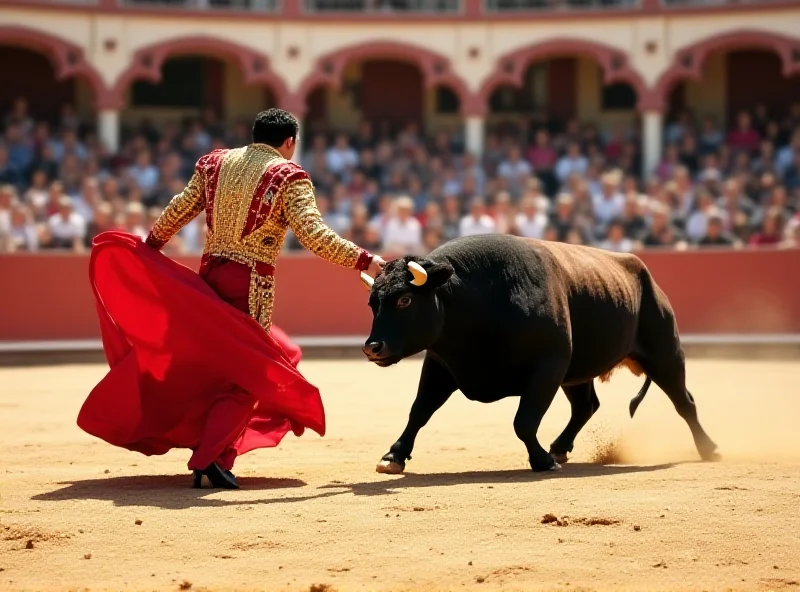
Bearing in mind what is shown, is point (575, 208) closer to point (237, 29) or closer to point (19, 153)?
point (19, 153)

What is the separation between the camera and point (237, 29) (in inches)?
979

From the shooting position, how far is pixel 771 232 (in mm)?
16109

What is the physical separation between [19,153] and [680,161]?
9741 millimetres

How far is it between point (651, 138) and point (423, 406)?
18.6 meters

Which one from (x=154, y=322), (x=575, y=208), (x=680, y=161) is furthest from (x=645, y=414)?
(x=680, y=161)

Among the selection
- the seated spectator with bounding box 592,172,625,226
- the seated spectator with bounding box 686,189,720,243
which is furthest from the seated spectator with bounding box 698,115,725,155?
the seated spectator with bounding box 686,189,720,243

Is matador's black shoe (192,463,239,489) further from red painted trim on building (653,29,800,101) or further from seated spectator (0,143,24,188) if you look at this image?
red painted trim on building (653,29,800,101)

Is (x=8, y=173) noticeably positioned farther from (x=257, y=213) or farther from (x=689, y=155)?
(x=257, y=213)

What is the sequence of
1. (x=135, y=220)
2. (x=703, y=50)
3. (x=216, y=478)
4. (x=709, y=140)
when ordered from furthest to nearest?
(x=703, y=50), (x=709, y=140), (x=135, y=220), (x=216, y=478)

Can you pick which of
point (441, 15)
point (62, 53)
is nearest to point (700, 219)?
point (441, 15)

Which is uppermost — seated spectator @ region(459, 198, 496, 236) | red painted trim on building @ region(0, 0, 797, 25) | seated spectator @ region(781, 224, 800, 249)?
red painted trim on building @ region(0, 0, 797, 25)

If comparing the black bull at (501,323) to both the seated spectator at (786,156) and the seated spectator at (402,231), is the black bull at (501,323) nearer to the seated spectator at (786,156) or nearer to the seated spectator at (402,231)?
the seated spectator at (402,231)

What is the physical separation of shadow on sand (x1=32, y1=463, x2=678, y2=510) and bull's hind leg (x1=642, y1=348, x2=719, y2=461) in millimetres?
634

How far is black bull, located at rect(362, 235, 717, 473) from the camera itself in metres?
5.92
